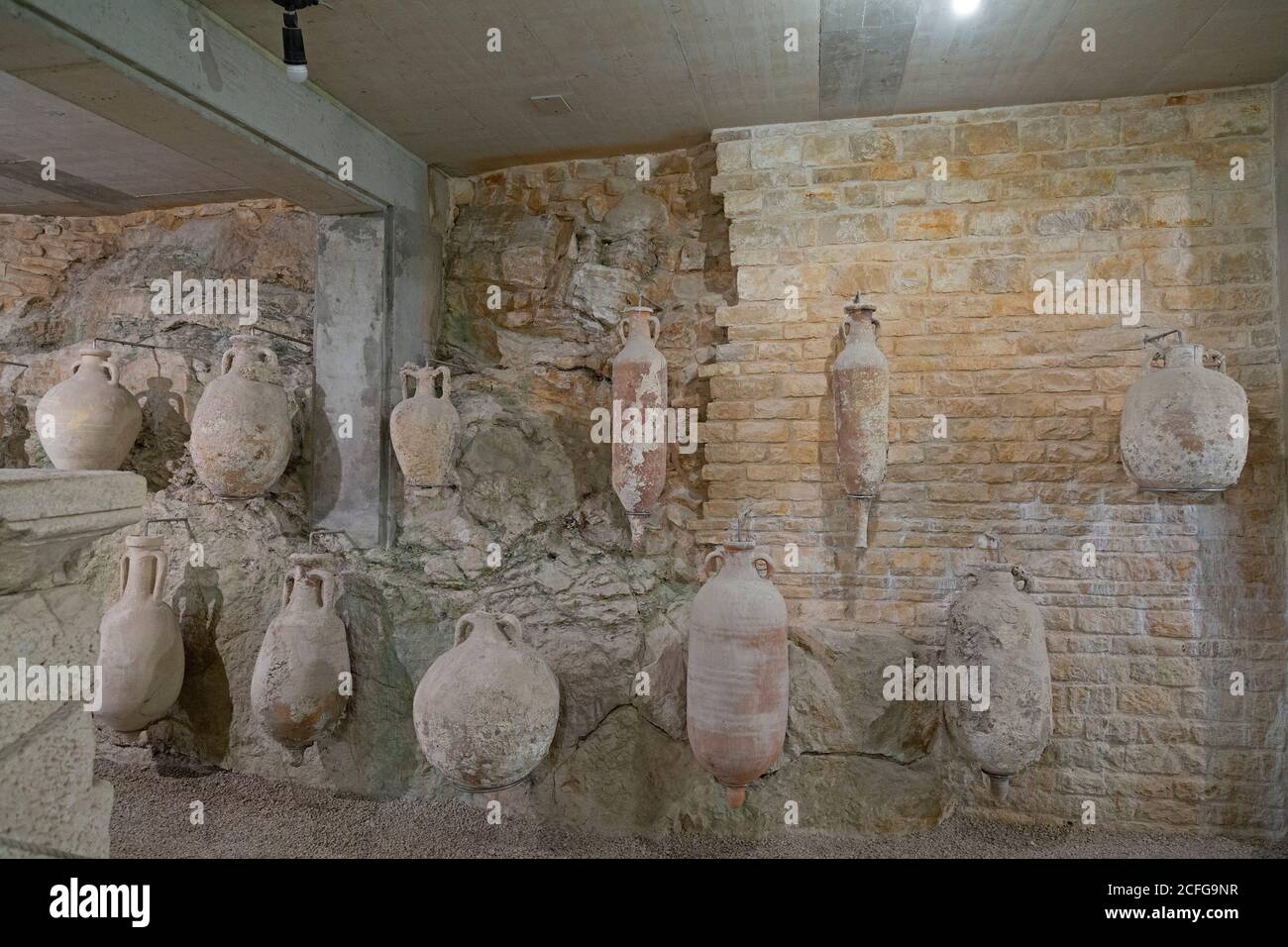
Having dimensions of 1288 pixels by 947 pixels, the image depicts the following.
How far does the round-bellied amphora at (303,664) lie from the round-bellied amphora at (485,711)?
0.65m

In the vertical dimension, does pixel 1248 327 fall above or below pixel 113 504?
above

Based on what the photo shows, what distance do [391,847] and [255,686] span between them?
928mm

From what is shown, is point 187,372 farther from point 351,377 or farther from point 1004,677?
point 1004,677

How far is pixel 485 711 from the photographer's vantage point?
310 cm

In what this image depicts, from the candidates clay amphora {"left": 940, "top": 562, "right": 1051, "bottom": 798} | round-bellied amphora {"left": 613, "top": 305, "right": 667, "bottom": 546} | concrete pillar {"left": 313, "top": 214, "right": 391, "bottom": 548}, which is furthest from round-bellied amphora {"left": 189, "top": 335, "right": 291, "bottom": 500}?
clay amphora {"left": 940, "top": 562, "right": 1051, "bottom": 798}

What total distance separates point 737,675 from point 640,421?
4.07 ft

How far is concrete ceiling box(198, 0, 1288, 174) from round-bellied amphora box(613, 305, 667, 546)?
99cm

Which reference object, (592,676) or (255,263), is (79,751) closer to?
(592,676)

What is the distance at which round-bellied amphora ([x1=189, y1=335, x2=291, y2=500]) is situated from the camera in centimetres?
366

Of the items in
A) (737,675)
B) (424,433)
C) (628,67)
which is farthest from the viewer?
(424,433)

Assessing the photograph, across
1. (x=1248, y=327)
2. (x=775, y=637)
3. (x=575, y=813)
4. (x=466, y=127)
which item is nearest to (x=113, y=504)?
(x=775, y=637)

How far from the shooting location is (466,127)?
384cm

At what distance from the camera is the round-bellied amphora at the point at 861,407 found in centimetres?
343

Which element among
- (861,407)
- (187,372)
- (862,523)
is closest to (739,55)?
(861,407)
